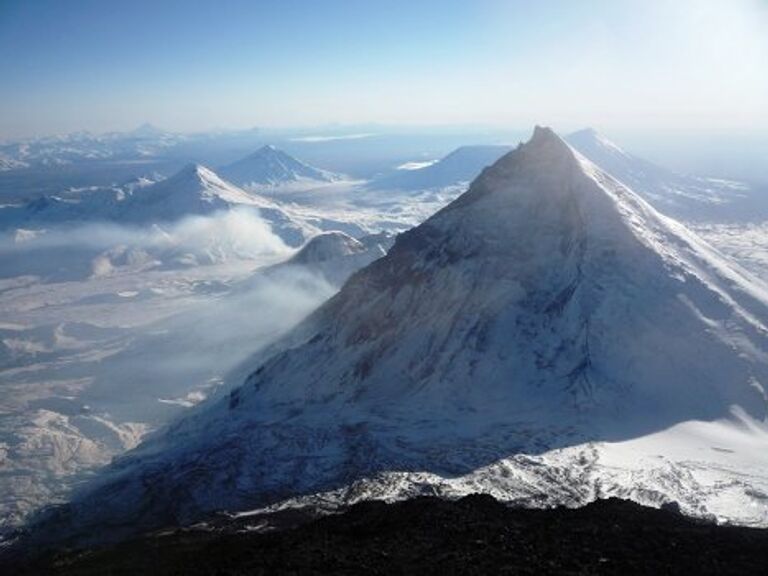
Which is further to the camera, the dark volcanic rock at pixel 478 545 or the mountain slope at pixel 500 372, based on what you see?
the mountain slope at pixel 500 372

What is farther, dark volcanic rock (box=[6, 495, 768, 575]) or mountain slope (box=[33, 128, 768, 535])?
mountain slope (box=[33, 128, 768, 535])

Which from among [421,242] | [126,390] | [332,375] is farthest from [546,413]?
[126,390]

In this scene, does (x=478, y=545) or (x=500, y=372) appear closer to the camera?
(x=478, y=545)

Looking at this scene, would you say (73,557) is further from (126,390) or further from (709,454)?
(126,390)

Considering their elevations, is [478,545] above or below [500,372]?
above
